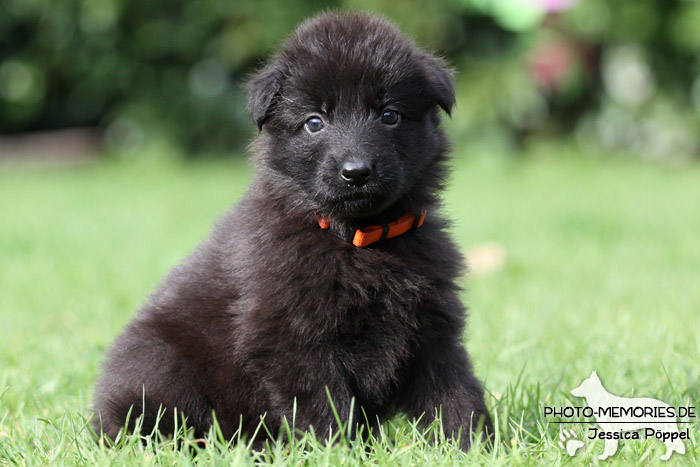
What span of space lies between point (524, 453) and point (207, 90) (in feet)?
36.1

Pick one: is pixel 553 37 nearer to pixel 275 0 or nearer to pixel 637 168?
pixel 637 168

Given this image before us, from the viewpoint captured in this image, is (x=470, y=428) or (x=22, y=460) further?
(x=470, y=428)

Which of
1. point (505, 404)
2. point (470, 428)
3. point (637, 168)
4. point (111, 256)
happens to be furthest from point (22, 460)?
point (637, 168)

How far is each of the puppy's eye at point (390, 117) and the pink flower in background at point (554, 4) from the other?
8612 mm

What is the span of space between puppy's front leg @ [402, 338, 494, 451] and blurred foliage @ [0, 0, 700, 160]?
795 centimetres

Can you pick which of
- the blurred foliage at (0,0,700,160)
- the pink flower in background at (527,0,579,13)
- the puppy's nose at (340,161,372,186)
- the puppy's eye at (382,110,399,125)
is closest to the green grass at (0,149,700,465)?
the puppy's eye at (382,110,399,125)

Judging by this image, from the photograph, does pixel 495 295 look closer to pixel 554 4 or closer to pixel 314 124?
pixel 314 124

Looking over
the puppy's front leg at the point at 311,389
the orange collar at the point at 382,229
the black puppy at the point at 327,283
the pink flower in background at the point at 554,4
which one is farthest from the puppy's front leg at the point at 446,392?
the pink flower in background at the point at 554,4

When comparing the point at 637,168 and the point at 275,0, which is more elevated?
the point at 275,0

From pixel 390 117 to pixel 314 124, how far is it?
10.0 inches

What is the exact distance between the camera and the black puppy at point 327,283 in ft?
8.59

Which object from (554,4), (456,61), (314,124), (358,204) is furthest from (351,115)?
(456,61)

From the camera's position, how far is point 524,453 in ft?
8.12

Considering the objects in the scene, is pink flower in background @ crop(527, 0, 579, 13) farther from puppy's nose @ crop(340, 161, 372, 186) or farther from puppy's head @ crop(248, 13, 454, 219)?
puppy's nose @ crop(340, 161, 372, 186)
